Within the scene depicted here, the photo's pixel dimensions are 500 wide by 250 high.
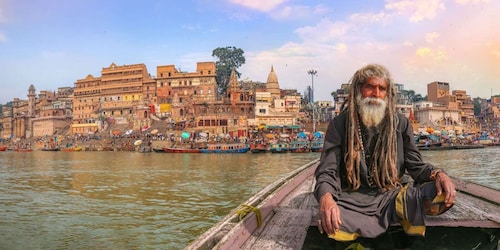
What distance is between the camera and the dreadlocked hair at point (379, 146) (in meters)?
2.81

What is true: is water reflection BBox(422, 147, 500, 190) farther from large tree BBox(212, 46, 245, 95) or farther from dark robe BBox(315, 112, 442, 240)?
large tree BBox(212, 46, 245, 95)

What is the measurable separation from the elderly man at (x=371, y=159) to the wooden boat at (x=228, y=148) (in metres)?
41.2

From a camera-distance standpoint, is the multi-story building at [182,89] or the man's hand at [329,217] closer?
the man's hand at [329,217]

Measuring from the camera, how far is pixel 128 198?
11.6 meters

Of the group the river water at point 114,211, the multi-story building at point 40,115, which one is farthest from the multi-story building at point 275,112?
the multi-story building at point 40,115

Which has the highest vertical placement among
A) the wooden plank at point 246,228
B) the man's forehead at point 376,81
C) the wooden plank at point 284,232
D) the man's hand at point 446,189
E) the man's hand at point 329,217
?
the man's forehead at point 376,81

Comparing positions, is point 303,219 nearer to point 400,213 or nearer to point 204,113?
point 400,213

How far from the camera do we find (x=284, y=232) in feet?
9.96

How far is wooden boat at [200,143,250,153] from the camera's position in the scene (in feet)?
145

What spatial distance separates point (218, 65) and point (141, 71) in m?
15.2

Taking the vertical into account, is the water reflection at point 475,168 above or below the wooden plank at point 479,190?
below

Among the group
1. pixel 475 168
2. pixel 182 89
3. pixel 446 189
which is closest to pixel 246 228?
pixel 446 189

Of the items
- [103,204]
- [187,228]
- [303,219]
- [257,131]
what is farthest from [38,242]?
[257,131]

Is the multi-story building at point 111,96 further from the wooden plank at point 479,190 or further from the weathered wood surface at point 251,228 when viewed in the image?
the wooden plank at point 479,190
